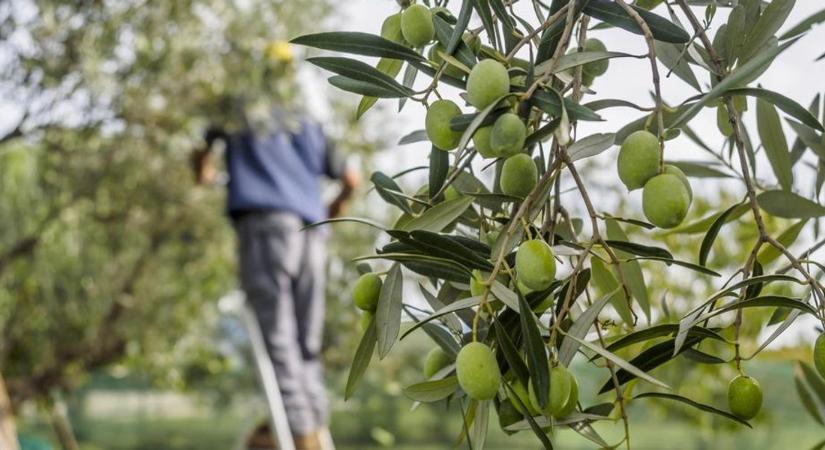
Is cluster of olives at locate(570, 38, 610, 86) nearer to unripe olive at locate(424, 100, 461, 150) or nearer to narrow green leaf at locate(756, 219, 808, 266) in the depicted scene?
unripe olive at locate(424, 100, 461, 150)

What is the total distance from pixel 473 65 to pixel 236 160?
2621 millimetres

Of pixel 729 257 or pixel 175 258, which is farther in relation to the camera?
pixel 175 258

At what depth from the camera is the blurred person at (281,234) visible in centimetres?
293

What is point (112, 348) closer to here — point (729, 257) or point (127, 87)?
point (127, 87)

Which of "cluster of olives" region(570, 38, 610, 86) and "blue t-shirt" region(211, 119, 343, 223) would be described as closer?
"cluster of olives" region(570, 38, 610, 86)

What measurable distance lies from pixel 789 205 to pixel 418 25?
417 millimetres

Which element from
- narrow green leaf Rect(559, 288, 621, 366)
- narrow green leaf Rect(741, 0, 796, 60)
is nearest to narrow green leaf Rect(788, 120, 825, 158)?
narrow green leaf Rect(741, 0, 796, 60)

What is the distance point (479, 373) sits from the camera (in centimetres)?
48

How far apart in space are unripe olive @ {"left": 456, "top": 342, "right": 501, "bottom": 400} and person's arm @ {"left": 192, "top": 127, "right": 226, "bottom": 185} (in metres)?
2.64

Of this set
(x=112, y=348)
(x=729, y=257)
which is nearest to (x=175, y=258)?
(x=112, y=348)

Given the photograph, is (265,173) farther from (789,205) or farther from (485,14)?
(485,14)

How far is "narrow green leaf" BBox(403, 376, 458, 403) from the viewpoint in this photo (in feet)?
1.94

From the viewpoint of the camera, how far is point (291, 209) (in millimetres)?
3125

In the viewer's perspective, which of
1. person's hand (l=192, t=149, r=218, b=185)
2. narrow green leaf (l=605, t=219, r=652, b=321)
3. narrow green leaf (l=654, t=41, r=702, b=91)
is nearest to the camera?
narrow green leaf (l=654, t=41, r=702, b=91)
